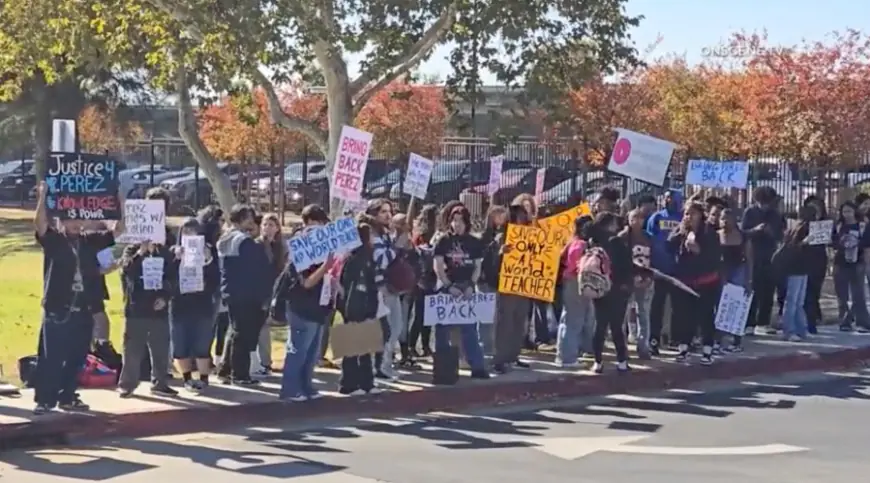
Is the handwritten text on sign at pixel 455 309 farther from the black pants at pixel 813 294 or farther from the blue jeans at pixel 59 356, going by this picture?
the black pants at pixel 813 294

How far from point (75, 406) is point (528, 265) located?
4.78 m

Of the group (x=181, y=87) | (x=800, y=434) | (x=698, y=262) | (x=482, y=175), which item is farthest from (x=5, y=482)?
(x=482, y=175)

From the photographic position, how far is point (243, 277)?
40.9ft

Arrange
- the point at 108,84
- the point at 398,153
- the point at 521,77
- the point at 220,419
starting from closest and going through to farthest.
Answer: the point at 220,419 < the point at 521,77 < the point at 398,153 < the point at 108,84

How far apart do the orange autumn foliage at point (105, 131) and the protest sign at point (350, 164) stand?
31.3 m

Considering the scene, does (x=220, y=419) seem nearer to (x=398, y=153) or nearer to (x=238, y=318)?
(x=238, y=318)

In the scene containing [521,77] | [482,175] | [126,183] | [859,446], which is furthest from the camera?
[126,183]

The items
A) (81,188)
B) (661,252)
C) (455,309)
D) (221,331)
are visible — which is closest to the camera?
(81,188)

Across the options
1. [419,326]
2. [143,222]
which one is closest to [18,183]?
[419,326]

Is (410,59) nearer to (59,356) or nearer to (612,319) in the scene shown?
(612,319)

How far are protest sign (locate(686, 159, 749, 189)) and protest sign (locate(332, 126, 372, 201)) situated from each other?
18.1 feet

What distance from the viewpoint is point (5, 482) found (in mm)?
9250

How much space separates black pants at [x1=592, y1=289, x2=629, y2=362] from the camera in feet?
45.5

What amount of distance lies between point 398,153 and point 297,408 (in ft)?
77.6
